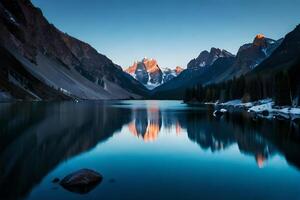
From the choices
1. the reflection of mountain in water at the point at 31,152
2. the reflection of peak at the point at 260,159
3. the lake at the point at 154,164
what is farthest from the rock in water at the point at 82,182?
the reflection of peak at the point at 260,159

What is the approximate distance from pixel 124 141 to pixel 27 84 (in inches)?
6553

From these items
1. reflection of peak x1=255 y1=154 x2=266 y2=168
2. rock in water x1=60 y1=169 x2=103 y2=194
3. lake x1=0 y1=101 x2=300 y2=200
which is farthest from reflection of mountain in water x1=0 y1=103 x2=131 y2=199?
reflection of peak x1=255 y1=154 x2=266 y2=168

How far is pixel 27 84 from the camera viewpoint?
623 feet

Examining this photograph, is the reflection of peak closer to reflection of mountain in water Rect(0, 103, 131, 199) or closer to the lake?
the lake

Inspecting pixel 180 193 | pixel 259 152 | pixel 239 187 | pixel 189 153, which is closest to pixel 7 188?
pixel 180 193

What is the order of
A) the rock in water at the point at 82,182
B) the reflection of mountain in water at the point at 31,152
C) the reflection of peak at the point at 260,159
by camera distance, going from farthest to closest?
the reflection of peak at the point at 260,159
the reflection of mountain in water at the point at 31,152
the rock in water at the point at 82,182

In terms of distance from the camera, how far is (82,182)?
63.8 feet

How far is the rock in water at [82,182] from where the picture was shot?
61.4ft

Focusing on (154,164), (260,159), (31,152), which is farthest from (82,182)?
(260,159)

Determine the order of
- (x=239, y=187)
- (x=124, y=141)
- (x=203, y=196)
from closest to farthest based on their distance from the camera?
(x=203, y=196) < (x=239, y=187) < (x=124, y=141)

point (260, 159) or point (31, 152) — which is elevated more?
point (31, 152)

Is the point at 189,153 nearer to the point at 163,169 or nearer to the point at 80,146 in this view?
the point at 163,169

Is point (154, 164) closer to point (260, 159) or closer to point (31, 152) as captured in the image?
point (260, 159)

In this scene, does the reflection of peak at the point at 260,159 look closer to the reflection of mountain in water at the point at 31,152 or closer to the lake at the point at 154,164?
the lake at the point at 154,164
